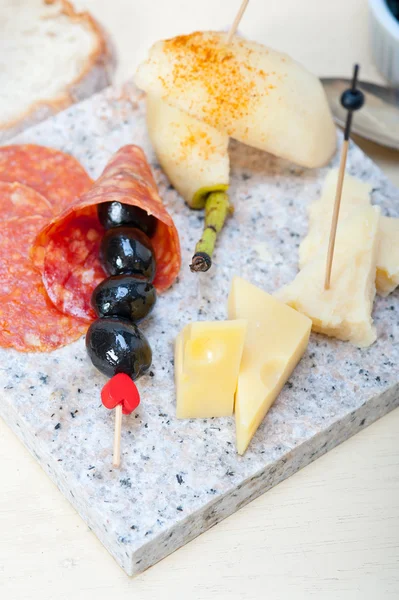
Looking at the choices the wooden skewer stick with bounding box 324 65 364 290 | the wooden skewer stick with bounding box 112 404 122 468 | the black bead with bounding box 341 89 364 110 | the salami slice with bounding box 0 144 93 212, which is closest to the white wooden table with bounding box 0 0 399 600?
the wooden skewer stick with bounding box 112 404 122 468

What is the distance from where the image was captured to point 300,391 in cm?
208

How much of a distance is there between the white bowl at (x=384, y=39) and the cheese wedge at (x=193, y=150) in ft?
2.64

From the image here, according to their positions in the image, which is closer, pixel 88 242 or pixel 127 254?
pixel 127 254

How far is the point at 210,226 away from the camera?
2258 mm

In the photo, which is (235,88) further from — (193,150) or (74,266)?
(74,266)

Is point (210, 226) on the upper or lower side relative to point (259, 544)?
upper

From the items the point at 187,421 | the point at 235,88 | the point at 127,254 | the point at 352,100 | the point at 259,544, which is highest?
the point at 352,100

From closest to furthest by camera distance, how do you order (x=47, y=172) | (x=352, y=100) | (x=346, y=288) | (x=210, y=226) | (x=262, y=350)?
(x=352, y=100), (x=262, y=350), (x=346, y=288), (x=210, y=226), (x=47, y=172)

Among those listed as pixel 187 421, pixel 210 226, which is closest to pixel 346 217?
pixel 210 226

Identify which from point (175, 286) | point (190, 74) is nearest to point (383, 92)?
point (190, 74)

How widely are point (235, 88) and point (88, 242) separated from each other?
542mm

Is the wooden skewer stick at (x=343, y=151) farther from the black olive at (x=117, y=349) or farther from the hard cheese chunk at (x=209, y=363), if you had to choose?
the black olive at (x=117, y=349)

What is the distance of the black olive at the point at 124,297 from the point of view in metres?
2.04

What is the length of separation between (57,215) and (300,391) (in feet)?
2.32
